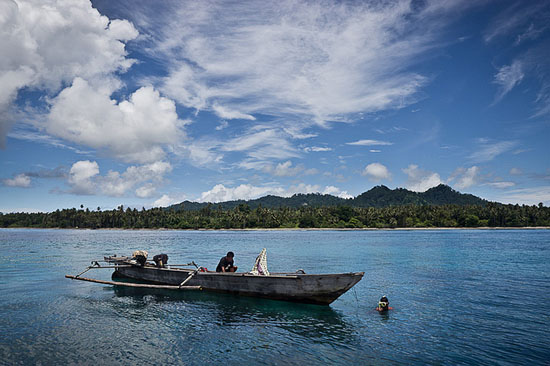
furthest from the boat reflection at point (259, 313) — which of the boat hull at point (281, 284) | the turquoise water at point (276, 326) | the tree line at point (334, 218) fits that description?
the tree line at point (334, 218)

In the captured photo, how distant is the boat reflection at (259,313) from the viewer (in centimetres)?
1502

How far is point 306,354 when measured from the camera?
40.2 ft

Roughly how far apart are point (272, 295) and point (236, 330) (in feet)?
12.9

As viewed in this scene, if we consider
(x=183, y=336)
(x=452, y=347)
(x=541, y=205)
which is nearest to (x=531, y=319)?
(x=452, y=347)

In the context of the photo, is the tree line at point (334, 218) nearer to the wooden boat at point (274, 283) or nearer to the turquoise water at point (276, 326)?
the turquoise water at point (276, 326)

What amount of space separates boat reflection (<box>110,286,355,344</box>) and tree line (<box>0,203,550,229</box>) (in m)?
152

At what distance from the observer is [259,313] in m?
17.7

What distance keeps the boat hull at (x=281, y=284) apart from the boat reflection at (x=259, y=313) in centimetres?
56

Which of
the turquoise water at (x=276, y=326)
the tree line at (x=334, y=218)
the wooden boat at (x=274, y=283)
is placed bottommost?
the turquoise water at (x=276, y=326)

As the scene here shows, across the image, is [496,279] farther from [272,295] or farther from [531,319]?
[272,295]

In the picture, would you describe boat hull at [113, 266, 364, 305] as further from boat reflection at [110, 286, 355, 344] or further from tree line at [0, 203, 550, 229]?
tree line at [0, 203, 550, 229]

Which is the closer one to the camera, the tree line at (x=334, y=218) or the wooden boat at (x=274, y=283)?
the wooden boat at (x=274, y=283)

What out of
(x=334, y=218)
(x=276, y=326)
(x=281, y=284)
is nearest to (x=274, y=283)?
(x=281, y=284)

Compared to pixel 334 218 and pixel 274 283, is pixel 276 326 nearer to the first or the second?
pixel 274 283
